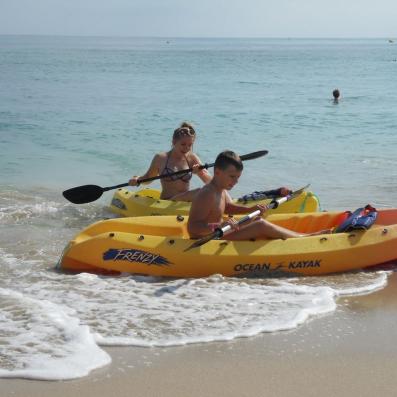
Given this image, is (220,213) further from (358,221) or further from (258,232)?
(358,221)

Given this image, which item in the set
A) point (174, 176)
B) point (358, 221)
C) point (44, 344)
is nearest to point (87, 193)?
point (174, 176)

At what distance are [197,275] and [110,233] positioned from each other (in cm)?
83

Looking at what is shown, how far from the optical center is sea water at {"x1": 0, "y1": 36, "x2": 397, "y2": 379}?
4949mm

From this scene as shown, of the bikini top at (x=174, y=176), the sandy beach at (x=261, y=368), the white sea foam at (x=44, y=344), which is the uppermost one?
the bikini top at (x=174, y=176)

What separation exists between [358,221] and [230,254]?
4.07 feet

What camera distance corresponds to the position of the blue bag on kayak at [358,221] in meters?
6.64

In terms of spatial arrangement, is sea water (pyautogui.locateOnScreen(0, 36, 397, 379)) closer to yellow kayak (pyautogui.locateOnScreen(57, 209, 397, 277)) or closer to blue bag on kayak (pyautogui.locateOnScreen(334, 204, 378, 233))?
yellow kayak (pyautogui.locateOnScreen(57, 209, 397, 277))

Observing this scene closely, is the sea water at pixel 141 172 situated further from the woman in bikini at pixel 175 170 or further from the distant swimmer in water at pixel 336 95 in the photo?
the woman in bikini at pixel 175 170

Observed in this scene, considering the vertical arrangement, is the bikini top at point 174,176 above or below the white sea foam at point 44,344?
above

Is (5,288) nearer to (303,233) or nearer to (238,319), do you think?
(238,319)

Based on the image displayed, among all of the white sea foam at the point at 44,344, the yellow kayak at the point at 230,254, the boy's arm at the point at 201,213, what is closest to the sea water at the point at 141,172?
the white sea foam at the point at 44,344

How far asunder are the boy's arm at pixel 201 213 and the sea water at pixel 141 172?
0.41 metres

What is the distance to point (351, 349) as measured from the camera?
4602 mm

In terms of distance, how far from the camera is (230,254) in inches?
246
